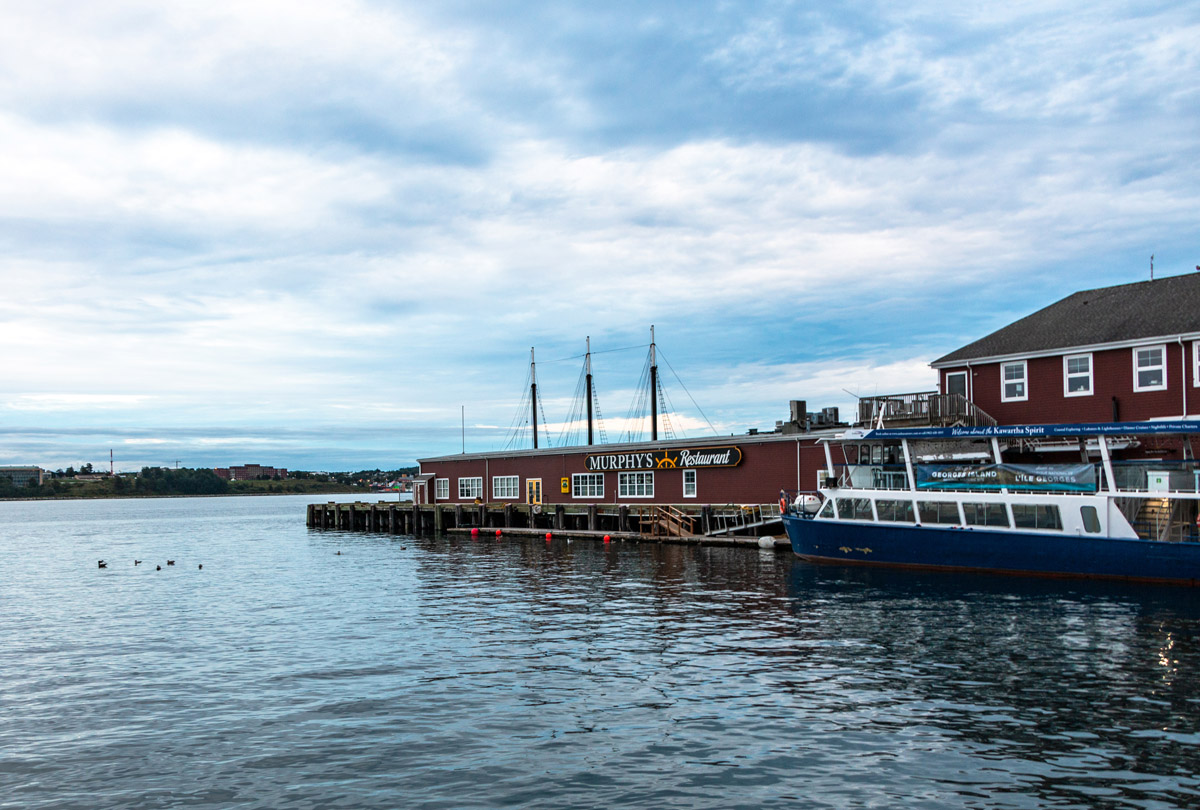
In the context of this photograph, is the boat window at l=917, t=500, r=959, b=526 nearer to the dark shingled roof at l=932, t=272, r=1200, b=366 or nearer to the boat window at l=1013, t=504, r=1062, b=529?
the boat window at l=1013, t=504, r=1062, b=529

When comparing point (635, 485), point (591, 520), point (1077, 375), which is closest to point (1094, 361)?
point (1077, 375)

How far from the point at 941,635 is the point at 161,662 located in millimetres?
18984

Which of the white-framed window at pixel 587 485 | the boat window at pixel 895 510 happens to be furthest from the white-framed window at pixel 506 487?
the boat window at pixel 895 510

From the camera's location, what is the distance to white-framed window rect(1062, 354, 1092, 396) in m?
39.9

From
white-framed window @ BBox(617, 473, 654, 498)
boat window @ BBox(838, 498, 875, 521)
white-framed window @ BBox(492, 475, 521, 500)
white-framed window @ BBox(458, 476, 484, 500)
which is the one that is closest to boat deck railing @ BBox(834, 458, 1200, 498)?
boat window @ BBox(838, 498, 875, 521)

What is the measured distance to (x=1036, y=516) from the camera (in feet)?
110

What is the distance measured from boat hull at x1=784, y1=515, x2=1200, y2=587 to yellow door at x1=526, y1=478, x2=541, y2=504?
27.6 metres

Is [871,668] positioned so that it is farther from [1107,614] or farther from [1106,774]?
[1107,614]

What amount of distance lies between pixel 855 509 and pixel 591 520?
22112 millimetres

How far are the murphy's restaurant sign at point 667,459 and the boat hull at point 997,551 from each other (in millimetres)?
11894

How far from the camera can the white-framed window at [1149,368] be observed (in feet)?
124

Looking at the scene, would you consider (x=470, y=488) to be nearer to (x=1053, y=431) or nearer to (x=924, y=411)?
(x=924, y=411)

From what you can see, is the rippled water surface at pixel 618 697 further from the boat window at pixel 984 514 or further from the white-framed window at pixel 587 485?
the white-framed window at pixel 587 485

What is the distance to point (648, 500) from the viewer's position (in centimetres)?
5628
